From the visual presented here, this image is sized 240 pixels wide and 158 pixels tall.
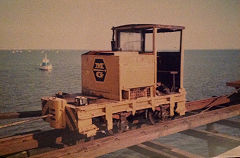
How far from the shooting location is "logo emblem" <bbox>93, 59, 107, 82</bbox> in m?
7.93

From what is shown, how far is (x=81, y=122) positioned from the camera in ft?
Answer: 21.6

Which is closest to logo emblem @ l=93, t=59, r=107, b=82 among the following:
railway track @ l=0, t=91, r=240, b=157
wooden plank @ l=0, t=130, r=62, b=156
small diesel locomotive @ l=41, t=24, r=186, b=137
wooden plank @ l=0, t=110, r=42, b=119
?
small diesel locomotive @ l=41, t=24, r=186, b=137

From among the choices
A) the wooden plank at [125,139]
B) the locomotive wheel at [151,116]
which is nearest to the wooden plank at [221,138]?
the wooden plank at [125,139]

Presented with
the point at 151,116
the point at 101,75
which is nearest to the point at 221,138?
the point at 151,116

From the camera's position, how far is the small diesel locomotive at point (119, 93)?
6.94 meters

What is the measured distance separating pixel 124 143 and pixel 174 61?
4.73m

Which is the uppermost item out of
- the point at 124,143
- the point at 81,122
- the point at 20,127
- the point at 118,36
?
the point at 118,36

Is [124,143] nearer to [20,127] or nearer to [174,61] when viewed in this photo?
[174,61]

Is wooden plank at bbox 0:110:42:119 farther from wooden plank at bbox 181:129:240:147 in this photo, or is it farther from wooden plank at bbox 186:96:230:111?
wooden plank at bbox 186:96:230:111

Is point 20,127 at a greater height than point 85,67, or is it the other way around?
point 85,67

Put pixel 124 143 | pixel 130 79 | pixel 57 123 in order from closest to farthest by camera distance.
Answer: pixel 124 143 < pixel 57 123 < pixel 130 79

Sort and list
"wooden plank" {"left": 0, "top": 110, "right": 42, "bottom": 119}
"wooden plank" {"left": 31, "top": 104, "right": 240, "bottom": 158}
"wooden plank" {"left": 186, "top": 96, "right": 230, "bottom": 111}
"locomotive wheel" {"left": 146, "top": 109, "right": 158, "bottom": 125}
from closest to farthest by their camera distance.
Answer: "wooden plank" {"left": 31, "top": 104, "right": 240, "bottom": 158} < "locomotive wheel" {"left": 146, "top": 109, "right": 158, "bottom": 125} < "wooden plank" {"left": 0, "top": 110, "right": 42, "bottom": 119} < "wooden plank" {"left": 186, "top": 96, "right": 230, "bottom": 111}

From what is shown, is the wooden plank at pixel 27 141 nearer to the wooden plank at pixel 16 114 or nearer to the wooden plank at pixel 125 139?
the wooden plank at pixel 125 139

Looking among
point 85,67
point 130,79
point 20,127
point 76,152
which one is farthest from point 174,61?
point 20,127
